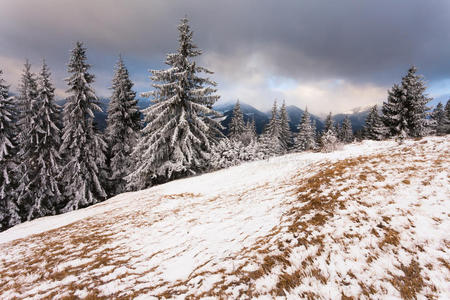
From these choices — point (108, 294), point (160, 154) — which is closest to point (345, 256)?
point (108, 294)

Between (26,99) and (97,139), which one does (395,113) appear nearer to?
(97,139)

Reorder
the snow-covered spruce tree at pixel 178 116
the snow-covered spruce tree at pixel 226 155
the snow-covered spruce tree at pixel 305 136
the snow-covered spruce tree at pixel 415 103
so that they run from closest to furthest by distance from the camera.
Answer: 1. the snow-covered spruce tree at pixel 178 116
2. the snow-covered spruce tree at pixel 226 155
3. the snow-covered spruce tree at pixel 415 103
4. the snow-covered spruce tree at pixel 305 136

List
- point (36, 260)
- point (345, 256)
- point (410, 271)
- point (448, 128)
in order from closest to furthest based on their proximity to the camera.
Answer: point (410, 271) < point (345, 256) < point (36, 260) < point (448, 128)

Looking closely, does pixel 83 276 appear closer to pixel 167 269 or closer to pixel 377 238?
pixel 167 269

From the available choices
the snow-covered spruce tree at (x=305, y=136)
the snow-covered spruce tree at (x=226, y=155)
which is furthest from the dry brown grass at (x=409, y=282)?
the snow-covered spruce tree at (x=305, y=136)

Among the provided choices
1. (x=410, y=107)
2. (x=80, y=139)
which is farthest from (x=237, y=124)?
(x=80, y=139)

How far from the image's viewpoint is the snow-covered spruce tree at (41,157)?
55.9ft

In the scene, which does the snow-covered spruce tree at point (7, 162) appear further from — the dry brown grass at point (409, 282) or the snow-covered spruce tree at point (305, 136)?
the snow-covered spruce tree at point (305, 136)

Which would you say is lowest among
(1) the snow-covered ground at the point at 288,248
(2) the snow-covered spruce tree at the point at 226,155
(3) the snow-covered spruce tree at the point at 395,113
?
(1) the snow-covered ground at the point at 288,248

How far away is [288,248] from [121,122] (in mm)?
20789

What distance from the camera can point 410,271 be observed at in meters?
2.27

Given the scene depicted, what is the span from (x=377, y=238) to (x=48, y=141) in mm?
25180

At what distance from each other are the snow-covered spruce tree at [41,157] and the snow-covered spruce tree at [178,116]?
10262 millimetres

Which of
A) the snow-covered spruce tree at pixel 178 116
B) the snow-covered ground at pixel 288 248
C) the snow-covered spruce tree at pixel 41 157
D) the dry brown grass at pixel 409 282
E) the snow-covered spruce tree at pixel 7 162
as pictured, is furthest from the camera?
the snow-covered spruce tree at pixel 41 157
